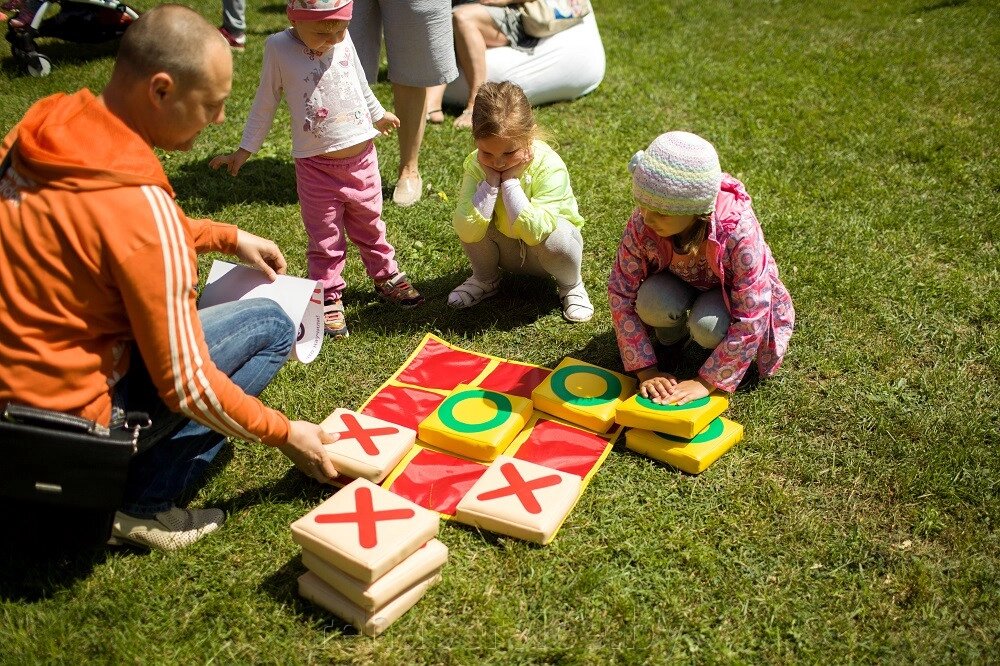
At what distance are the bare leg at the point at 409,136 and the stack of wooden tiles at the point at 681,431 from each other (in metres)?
2.30

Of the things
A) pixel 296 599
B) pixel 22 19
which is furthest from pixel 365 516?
pixel 22 19

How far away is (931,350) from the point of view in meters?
3.51

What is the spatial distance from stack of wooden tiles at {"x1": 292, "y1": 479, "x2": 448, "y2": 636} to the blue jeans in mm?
505

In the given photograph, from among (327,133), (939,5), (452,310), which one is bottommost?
(939,5)

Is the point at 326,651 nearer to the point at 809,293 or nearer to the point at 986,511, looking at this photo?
the point at 986,511

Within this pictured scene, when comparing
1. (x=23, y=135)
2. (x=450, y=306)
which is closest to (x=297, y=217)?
(x=450, y=306)

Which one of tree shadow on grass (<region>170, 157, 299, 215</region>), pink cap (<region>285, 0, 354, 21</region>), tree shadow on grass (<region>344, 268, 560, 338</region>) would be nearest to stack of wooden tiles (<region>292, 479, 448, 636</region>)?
tree shadow on grass (<region>344, 268, 560, 338</region>)

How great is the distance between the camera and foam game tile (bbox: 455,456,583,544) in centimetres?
260

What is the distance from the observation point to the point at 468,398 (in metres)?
3.21

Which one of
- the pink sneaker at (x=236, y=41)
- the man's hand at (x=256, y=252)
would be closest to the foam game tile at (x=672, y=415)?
the man's hand at (x=256, y=252)

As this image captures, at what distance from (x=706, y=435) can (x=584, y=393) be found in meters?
0.48

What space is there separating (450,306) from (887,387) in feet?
6.23

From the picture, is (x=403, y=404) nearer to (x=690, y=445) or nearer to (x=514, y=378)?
(x=514, y=378)

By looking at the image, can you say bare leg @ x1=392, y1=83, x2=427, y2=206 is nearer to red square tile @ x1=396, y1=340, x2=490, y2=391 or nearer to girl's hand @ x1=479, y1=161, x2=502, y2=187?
girl's hand @ x1=479, y1=161, x2=502, y2=187
